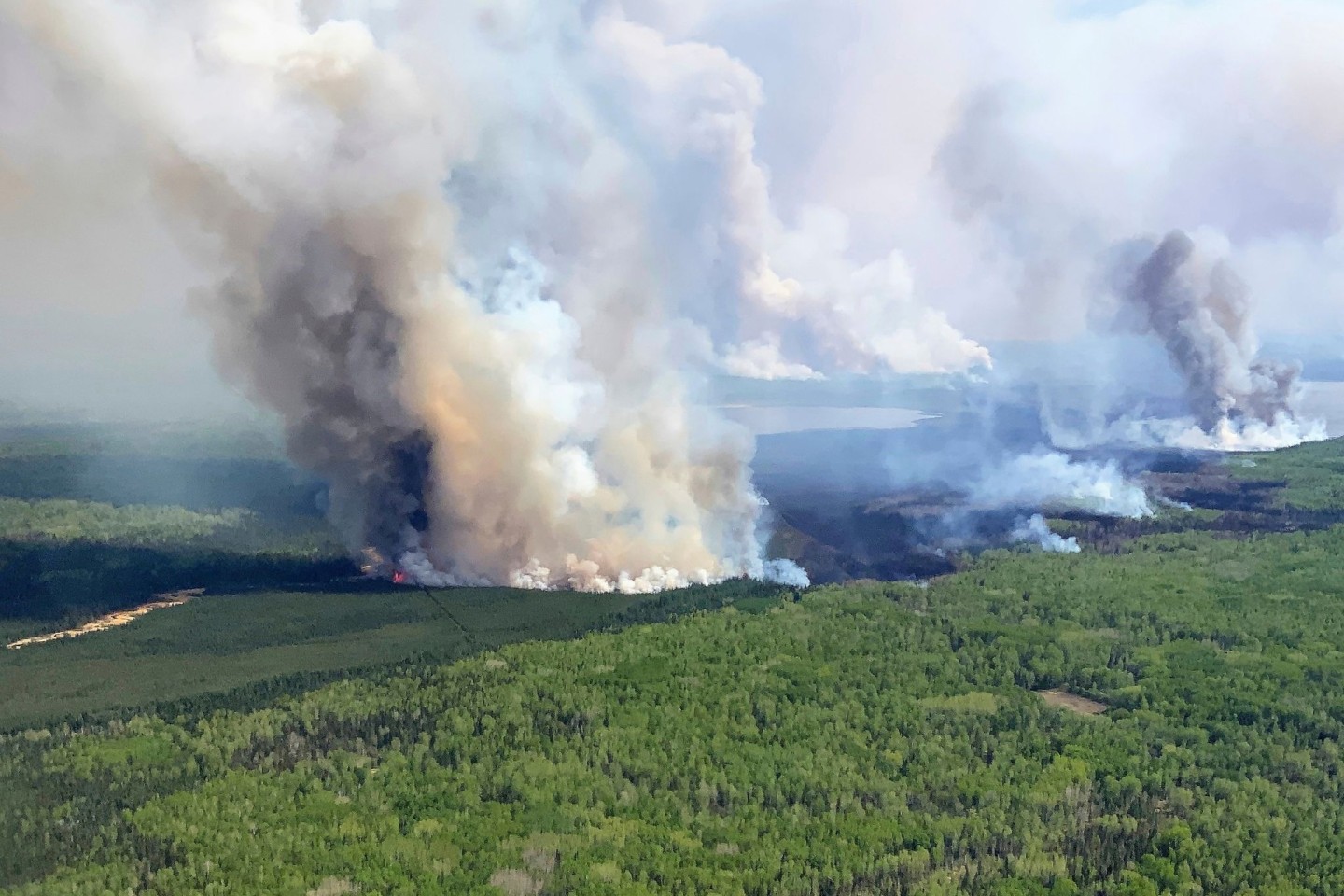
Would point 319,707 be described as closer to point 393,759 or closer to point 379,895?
point 393,759

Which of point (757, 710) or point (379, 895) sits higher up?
point (757, 710)

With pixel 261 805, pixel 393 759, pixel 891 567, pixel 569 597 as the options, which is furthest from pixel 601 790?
pixel 891 567

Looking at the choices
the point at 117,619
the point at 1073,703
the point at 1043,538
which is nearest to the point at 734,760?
the point at 1073,703

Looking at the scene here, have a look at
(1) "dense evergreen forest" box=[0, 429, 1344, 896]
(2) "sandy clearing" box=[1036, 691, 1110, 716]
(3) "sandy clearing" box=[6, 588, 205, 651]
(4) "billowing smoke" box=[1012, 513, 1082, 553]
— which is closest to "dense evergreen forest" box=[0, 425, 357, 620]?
(3) "sandy clearing" box=[6, 588, 205, 651]

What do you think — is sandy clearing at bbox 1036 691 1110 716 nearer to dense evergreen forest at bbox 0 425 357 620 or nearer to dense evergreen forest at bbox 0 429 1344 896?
dense evergreen forest at bbox 0 429 1344 896

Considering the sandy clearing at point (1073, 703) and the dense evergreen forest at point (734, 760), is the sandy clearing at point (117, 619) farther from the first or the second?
the sandy clearing at point (1073, 703)
